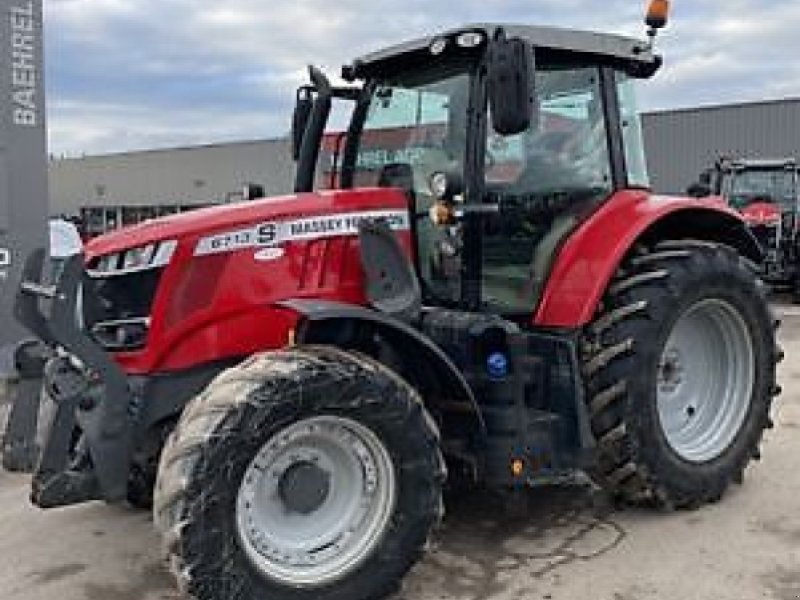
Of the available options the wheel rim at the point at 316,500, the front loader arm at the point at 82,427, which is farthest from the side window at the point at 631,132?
the front loader arm at the point at 82,427

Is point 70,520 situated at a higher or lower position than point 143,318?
lower

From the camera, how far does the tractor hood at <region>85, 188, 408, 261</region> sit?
4027 mm

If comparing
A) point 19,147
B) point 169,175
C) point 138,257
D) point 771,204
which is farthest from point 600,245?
point 169,175

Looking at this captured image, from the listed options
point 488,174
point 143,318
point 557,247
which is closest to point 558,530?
point 557,247

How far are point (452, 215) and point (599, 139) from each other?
913mm

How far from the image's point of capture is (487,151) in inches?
178

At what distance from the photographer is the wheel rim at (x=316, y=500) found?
367 cm

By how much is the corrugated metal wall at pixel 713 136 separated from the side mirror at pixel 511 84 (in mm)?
20856

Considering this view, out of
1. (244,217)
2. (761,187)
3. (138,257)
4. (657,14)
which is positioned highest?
(657,14)

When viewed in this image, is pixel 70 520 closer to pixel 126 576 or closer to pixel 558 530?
pixel 126 576

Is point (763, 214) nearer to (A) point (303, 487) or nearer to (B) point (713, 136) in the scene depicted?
(B) point (713, 136)

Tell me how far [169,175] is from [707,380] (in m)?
44.8

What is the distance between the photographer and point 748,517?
4.78 metres

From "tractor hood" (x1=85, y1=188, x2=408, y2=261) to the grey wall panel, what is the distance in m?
5.09
